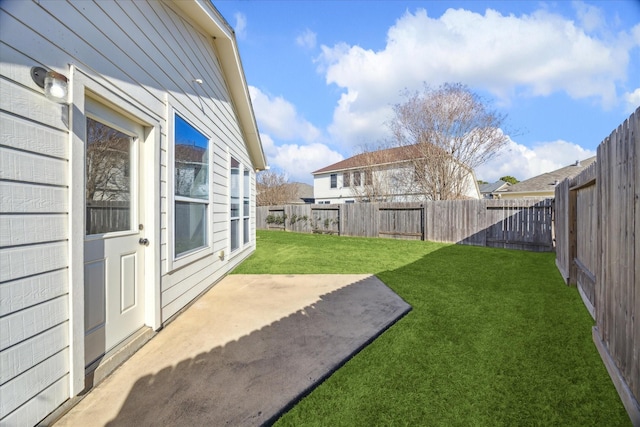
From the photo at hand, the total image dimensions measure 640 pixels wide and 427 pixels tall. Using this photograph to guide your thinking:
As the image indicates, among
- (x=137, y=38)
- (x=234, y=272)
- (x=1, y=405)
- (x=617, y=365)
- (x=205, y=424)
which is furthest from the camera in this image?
(x=234, y=272)

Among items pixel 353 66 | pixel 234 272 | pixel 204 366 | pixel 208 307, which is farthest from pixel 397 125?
pixel 204 366

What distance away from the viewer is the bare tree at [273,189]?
1106 inches

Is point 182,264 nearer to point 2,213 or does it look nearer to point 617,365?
point 2,213

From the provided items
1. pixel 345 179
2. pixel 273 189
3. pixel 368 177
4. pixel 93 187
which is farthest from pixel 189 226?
pixel 273 189

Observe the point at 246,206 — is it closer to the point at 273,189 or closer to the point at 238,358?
the point at 238,358

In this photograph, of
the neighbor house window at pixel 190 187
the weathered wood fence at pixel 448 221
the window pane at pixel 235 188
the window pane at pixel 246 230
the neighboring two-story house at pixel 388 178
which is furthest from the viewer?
the neighboring two-story house at pixel 388 178

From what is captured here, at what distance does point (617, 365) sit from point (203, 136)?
502 cm

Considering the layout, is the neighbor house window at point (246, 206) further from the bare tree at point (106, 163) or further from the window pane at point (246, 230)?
the bare tree at point (106, 163)

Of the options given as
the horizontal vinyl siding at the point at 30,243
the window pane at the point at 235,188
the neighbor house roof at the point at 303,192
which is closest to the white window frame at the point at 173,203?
the horizontal vinyl siding at the point at 30,243

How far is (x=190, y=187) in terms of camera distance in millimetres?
3922

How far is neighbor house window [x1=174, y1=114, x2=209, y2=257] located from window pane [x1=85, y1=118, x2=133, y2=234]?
765 mm

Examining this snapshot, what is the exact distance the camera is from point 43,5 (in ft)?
5.91

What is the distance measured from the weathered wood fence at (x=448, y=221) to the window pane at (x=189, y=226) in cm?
882

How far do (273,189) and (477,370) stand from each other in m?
26.9
